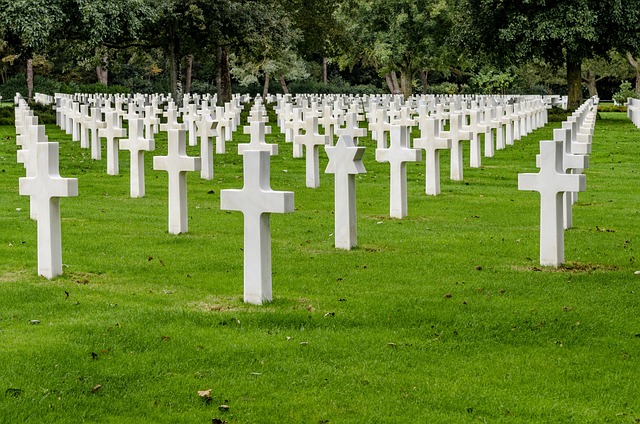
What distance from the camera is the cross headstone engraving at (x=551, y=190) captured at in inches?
408

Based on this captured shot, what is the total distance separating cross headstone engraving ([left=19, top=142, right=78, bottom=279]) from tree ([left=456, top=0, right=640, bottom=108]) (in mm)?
33027

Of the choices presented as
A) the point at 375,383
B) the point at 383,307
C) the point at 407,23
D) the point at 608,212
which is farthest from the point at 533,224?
the point at 407,23

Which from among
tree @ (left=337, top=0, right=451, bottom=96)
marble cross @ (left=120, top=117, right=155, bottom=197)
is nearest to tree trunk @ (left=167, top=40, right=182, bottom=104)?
tree @ (left=337, top=0, right=451, bottom=96)

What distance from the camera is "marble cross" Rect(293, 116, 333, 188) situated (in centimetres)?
1836

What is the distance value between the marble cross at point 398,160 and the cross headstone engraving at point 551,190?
3.23 meters

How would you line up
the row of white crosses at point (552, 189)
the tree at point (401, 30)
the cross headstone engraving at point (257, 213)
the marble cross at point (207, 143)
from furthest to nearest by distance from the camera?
the tree at point (401, 30) → the marble cross at point (207, 143) → the row of white crosses at point (552, 189) → the cross headstone engraving at point (257, 213)

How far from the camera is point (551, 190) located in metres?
10.4

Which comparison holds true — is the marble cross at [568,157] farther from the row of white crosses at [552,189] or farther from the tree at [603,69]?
the tree at [603,69]

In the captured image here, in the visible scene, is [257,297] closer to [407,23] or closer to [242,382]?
[242,382]

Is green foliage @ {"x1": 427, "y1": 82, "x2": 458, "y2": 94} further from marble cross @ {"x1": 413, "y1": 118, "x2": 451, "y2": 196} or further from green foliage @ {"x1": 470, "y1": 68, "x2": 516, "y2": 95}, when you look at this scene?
marble cross @ {"x1": 413, "y1": 118, "x2": 451, "y2": 196}

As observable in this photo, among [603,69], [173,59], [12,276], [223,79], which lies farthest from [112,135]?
[603,69]

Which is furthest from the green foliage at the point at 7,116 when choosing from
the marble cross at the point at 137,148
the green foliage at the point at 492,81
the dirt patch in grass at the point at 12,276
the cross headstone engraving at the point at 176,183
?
the green foliage at the point at 492,81

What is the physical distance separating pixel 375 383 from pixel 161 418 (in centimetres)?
129

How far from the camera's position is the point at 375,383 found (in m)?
6.84
